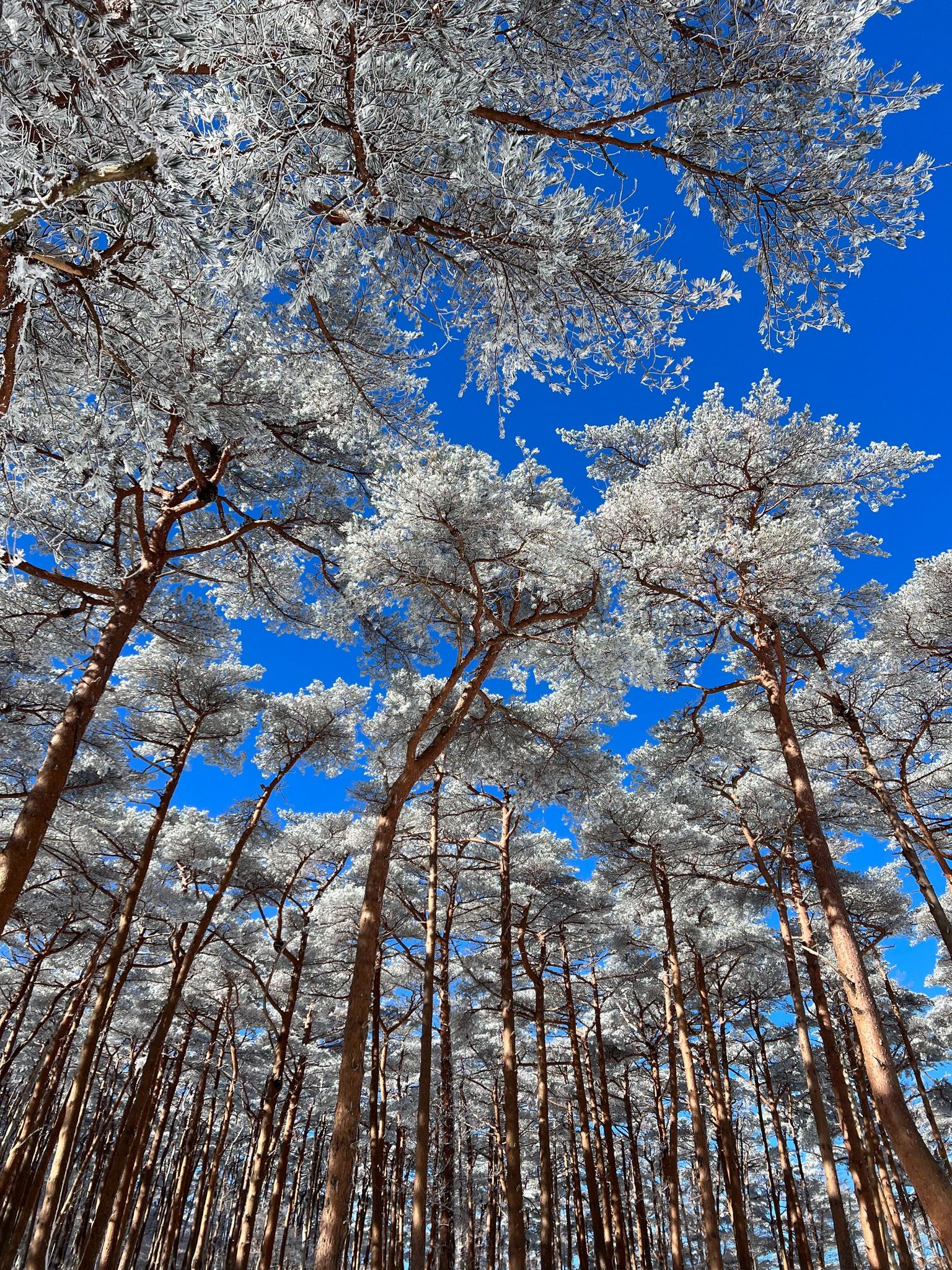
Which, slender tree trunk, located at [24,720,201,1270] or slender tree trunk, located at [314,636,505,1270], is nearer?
slender tree trunk, located at [314,636,505,1270]

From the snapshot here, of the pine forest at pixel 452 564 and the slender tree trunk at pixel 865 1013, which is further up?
the pine forest at pixel 452 564

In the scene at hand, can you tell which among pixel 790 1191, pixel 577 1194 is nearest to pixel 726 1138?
pixel 790 1191

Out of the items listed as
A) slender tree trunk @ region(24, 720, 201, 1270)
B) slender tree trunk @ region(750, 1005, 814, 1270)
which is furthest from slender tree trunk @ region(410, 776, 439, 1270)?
slender tree trunk @ region(750, 1005, 814, 1270)

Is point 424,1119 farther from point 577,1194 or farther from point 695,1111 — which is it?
point 577,1194

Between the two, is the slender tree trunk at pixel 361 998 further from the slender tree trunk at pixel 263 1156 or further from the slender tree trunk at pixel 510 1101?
the slender tree trunk at pixel 263 1156

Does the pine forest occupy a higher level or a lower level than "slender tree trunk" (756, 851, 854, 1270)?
higher

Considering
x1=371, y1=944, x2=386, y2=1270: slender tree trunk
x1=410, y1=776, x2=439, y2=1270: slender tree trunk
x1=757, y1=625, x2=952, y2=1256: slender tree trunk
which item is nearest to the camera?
x1=757, y1=625, x2=952, y2=1256: slender tree trunk

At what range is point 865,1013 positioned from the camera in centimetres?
690

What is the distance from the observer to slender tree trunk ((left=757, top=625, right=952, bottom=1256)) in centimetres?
612

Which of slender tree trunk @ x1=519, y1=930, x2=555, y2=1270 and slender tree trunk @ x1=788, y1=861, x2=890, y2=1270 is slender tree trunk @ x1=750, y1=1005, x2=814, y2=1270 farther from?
slender tree trunk @ x1=519, y1=930, x2=555, y2=1270

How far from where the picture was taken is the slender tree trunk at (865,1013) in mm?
6121

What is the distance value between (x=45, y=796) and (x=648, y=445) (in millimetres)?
10257

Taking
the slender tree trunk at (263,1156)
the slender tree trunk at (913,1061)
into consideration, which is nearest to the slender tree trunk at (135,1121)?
the slender tree trunk at (263,1156)

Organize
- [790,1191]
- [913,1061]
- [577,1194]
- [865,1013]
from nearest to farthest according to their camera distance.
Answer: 1. [865,1013]
2. [913,1061]
3. [790,1191]
4. [577,1194]
